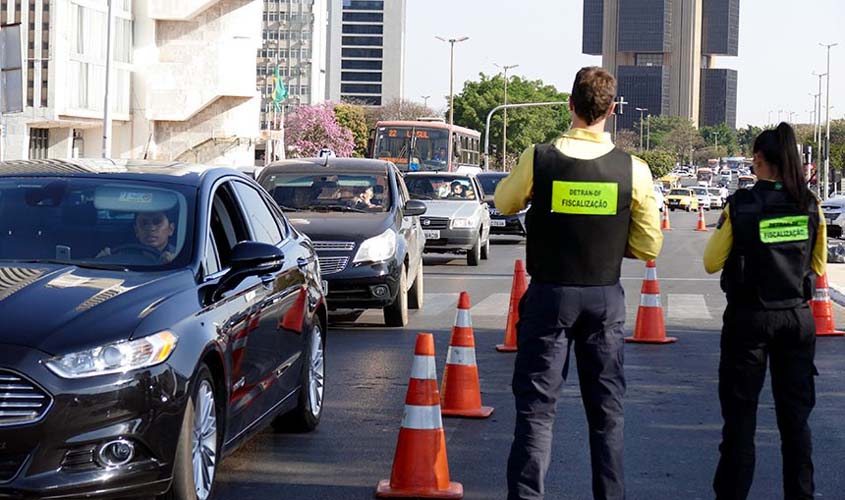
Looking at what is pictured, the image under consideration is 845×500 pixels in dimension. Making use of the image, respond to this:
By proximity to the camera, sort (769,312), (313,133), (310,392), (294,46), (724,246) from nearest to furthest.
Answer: (769,312) → (724,246) → (310,392) → (313,133) → (294,46)

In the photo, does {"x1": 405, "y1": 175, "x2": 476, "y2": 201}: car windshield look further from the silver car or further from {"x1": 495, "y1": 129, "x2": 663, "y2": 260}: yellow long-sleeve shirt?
{"x1": 495, "y1": 129, "x2": 663, "y2": 260}: yellow long-sleeve shirt

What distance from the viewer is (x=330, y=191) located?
15.3 metres

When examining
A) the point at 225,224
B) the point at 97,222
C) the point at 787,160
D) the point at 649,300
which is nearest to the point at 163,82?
the point at 649,300

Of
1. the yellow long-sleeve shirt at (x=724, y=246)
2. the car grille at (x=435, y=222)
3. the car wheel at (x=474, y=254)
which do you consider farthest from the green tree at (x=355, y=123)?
the yellow long-sleeve shirt at (x=724, y=246)

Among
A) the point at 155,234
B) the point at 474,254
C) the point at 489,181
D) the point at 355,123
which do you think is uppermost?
the point at 355,123

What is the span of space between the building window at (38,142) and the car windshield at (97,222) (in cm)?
5205

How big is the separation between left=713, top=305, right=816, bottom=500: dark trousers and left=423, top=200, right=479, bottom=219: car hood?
18.8m

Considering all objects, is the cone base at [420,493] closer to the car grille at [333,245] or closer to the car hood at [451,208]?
the car grille at [333,245]

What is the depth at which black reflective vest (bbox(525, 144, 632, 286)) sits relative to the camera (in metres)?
5.59

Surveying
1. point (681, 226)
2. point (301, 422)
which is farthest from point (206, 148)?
point (301, 422)

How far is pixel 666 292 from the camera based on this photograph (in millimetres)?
20125

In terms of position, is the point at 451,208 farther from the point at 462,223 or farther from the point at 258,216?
the point at 258,216

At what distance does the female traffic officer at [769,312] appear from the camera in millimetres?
5949

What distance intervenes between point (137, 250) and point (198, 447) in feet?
3.63
